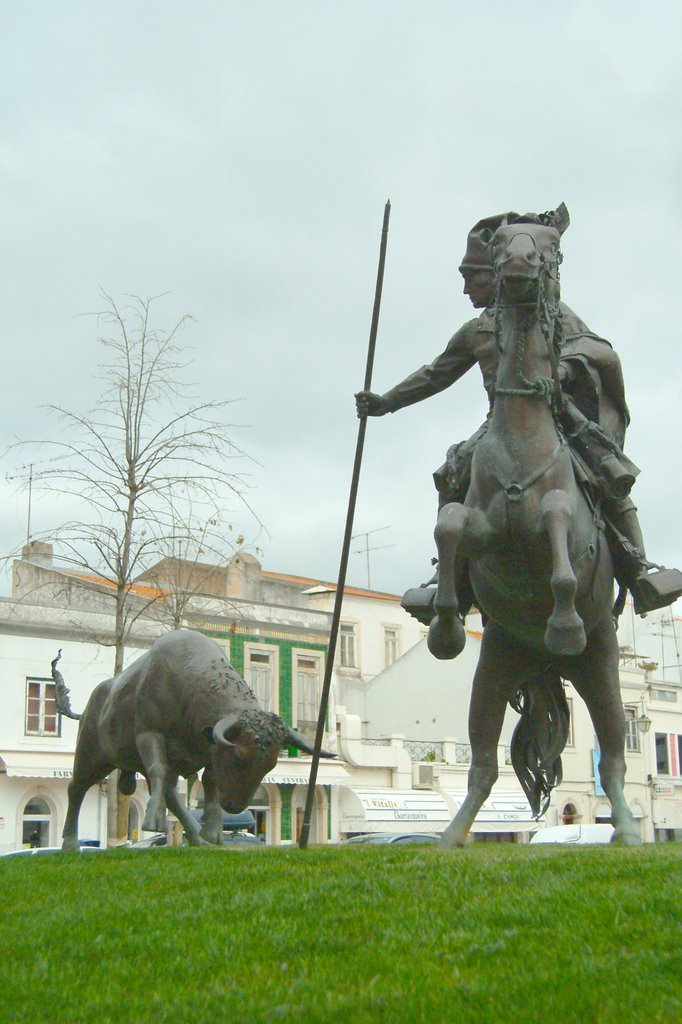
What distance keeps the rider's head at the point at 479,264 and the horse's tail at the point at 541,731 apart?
9.21 feet

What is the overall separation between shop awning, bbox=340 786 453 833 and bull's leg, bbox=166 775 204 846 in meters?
28.3

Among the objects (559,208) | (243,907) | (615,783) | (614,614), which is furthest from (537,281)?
(243,907)

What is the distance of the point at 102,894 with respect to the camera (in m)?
7.39

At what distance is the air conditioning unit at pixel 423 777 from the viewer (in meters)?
42.9

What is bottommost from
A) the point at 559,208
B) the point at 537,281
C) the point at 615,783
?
the point at 615,783

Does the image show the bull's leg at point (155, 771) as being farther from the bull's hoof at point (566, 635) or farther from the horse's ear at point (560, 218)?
the horse's ear at point (560, 218)

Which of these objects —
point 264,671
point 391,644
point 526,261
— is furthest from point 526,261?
point 391,644

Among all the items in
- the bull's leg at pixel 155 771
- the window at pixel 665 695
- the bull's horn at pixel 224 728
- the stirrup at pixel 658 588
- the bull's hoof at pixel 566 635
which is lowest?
the bull's leg at pixel 155 771

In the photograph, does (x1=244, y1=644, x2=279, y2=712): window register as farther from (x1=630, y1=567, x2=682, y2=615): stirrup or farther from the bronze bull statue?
(x1=630, y1=567, x2=682, y2=615): stirrup

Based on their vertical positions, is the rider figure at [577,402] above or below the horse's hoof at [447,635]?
above

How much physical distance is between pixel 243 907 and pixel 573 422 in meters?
4.17

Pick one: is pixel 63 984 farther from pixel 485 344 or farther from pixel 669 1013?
pixel 485 344

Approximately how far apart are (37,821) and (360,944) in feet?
103

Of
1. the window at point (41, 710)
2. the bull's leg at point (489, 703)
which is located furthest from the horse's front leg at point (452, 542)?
the window at point (41, 710)
